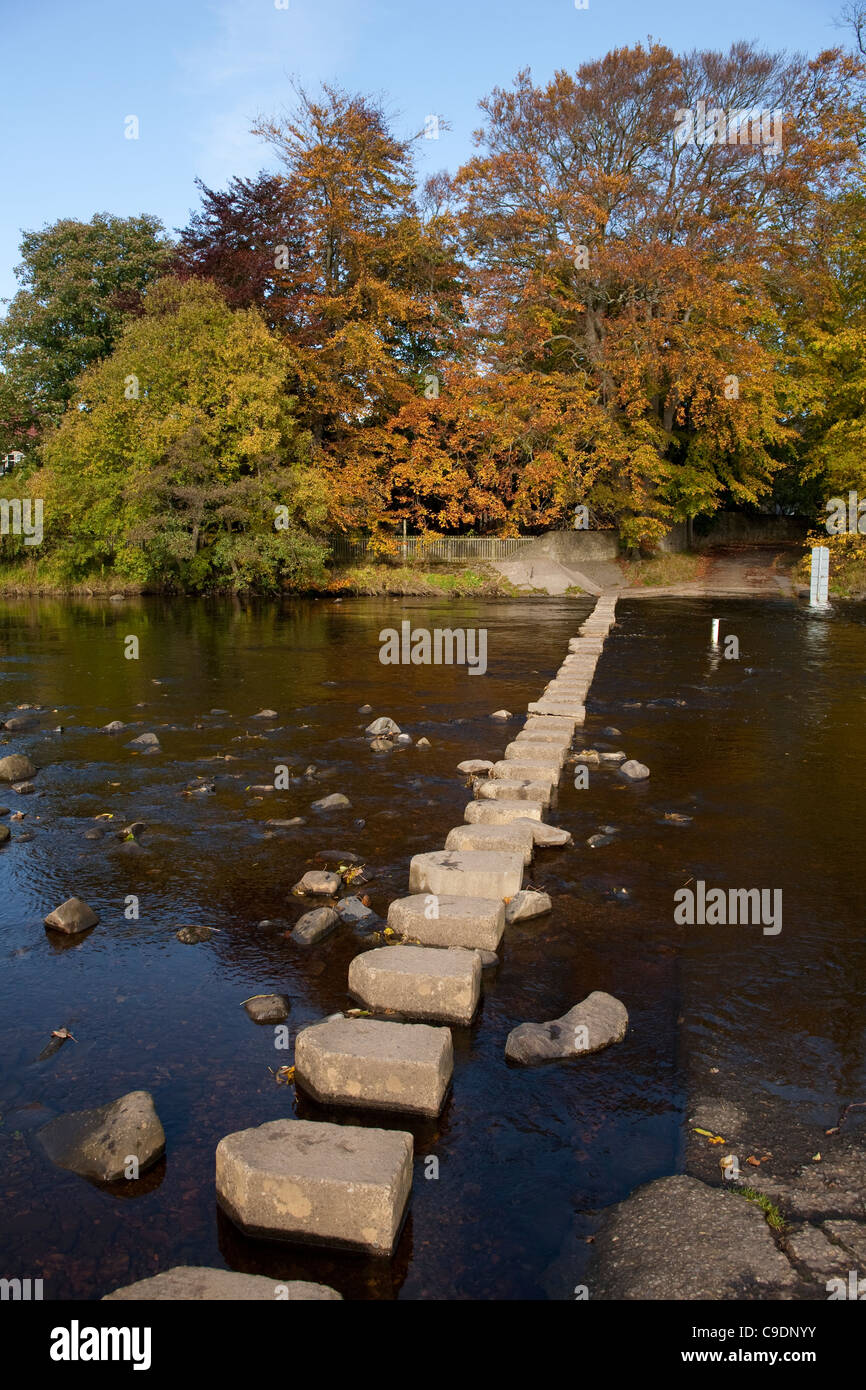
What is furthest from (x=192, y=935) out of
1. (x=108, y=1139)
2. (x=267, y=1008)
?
(x=108, y=1139)

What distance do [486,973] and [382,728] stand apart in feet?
17.7

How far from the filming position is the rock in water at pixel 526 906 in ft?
17.5

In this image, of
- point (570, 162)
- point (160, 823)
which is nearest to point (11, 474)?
point (570, 162)

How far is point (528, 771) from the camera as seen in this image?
743 cm

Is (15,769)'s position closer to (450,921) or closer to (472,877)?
(472,877)

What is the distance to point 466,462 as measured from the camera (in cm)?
3250

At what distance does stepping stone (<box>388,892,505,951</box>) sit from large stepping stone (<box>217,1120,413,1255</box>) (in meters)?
1.75

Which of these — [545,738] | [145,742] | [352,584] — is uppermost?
[352,584]

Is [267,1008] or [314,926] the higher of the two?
[314,926]

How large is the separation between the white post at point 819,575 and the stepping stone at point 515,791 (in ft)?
69.3

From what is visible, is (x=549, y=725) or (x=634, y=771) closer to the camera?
(x=634, y=771)

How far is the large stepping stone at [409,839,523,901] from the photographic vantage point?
5.35m

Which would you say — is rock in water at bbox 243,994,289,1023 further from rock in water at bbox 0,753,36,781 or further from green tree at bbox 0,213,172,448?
green tree at bbox 0,213,172,448

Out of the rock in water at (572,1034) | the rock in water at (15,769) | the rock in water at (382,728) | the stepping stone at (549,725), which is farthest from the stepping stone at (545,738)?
the rock in water at (15,769)
